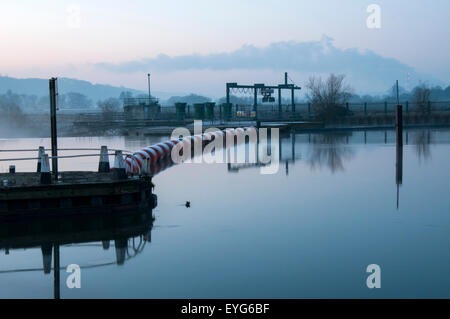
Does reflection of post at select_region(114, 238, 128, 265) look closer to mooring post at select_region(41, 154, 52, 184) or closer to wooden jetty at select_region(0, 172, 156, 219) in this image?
wooden jetty at select_region(0, 172, 156, 219)

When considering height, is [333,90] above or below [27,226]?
above

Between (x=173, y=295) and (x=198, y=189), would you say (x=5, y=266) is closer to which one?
(x=173, y=295)

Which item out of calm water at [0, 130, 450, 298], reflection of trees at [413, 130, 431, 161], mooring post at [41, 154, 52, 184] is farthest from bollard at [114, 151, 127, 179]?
→ reflection of trees at [413, 130, 431, 161]

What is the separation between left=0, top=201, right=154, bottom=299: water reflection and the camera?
1290 centimetres

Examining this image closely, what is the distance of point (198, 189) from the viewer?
20422 millimetres

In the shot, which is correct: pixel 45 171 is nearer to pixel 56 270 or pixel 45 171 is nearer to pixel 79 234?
pixel 79 234

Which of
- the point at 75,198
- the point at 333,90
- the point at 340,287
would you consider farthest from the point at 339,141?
the point at 340,287

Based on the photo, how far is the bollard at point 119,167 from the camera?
16.3 metres

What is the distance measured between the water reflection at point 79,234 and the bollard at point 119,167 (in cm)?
100

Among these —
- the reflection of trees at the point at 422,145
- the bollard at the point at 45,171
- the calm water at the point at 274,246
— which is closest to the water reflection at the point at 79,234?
the calm water at the point at 274,246

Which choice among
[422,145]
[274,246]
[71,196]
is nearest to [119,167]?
[71,196]

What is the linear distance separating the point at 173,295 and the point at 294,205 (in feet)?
25.9

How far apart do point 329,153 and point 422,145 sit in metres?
7.20
